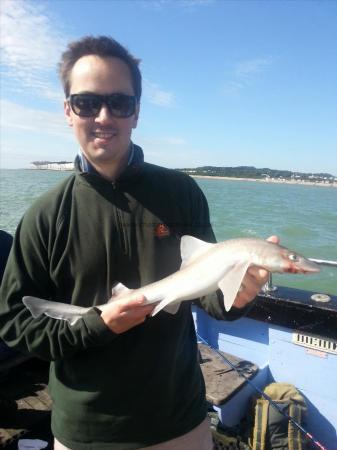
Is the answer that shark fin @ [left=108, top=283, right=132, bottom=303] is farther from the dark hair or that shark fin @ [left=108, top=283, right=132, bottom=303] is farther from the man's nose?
the dark hair

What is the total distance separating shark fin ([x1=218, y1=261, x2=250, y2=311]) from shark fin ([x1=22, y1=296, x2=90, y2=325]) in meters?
0.70

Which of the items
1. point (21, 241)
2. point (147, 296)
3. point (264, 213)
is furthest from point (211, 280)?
point (264, 213)

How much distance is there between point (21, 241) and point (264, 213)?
2994 centimetres

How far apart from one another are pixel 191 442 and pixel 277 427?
194 centimetres

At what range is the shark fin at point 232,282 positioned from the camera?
1.97 meters

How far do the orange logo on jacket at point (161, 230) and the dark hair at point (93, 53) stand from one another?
73 cm

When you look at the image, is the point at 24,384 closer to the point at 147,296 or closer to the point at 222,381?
the point at 222,381

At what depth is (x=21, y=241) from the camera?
2.09m

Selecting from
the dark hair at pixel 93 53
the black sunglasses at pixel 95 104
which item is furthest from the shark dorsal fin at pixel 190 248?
the dark hair at pixel 93 53

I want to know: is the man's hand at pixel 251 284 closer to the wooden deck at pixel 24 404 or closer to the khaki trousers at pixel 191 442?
the khaki trousers at pixel 191 442

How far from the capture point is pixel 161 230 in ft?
7.04

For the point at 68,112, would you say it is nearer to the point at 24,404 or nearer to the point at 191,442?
the point at 191,442

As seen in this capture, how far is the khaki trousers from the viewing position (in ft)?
6.72

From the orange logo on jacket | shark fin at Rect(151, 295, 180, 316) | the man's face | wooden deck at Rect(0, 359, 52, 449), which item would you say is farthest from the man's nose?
wooden deck at Rect(0, 359, 52, 449)
